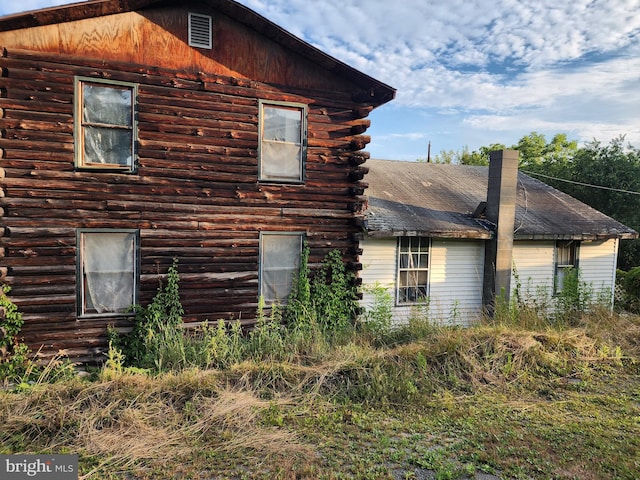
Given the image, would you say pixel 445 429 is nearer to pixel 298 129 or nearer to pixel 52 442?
pixel 52 442

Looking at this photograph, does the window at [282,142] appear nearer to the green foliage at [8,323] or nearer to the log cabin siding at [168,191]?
the log cabin siding at [168,191]

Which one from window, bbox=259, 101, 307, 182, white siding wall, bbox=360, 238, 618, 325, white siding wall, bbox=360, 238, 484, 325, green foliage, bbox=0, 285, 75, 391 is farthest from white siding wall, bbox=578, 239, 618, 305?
green foliage, bbox=0, 285, 75, 391

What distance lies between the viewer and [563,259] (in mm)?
13391

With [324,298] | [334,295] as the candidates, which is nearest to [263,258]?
[324,298]

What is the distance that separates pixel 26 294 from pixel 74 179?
223cm

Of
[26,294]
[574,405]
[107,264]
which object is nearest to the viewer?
[574,405]

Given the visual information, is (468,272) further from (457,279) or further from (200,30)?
(200,30)

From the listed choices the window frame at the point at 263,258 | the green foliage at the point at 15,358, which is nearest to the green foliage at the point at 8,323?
the green foliage at the point at 15,358

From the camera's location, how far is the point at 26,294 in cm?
753

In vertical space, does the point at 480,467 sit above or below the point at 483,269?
below

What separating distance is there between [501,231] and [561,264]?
3.10m

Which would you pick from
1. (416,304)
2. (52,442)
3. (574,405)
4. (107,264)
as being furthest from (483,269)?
(52,442)

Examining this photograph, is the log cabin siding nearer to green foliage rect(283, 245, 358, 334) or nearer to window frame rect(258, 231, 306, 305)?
window frame rect(258, 231, 306, 305)

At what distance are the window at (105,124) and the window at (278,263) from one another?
A: 3152 mm
